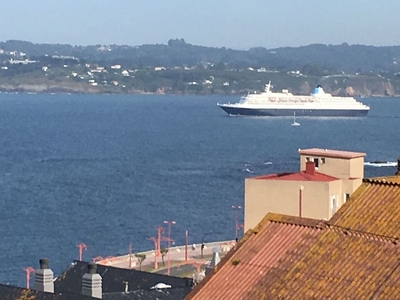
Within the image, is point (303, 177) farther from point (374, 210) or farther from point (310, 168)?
point (374, 210)

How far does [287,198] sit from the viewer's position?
2080 centimetres

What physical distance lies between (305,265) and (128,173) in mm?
79919

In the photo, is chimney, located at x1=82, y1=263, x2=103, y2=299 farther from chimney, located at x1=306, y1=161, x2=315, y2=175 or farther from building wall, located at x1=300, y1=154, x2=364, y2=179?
building wall, located at x1=300, y1=154, x2=364, y2=179

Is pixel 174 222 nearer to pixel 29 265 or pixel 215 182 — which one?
pixel 29 265

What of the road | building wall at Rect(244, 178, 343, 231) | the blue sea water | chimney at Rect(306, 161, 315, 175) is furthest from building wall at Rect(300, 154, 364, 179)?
the blue sea water

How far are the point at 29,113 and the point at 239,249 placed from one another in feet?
633

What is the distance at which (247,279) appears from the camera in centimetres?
775

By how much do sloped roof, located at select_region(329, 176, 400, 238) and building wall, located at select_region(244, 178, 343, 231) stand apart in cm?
1195

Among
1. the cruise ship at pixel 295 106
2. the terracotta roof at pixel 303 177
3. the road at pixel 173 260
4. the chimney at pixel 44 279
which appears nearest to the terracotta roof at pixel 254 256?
the chimney at pixel 44 279

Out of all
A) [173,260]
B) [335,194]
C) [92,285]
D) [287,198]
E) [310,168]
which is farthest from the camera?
[173,260]

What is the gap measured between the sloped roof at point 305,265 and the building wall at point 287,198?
11.8 metres

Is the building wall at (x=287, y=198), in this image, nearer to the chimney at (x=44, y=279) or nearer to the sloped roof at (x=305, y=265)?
the chimney at (x=44, y=279)

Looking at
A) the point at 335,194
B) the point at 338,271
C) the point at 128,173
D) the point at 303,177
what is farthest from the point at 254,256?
the point at 128,173

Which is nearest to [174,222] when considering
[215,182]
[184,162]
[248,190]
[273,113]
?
[215,182]
